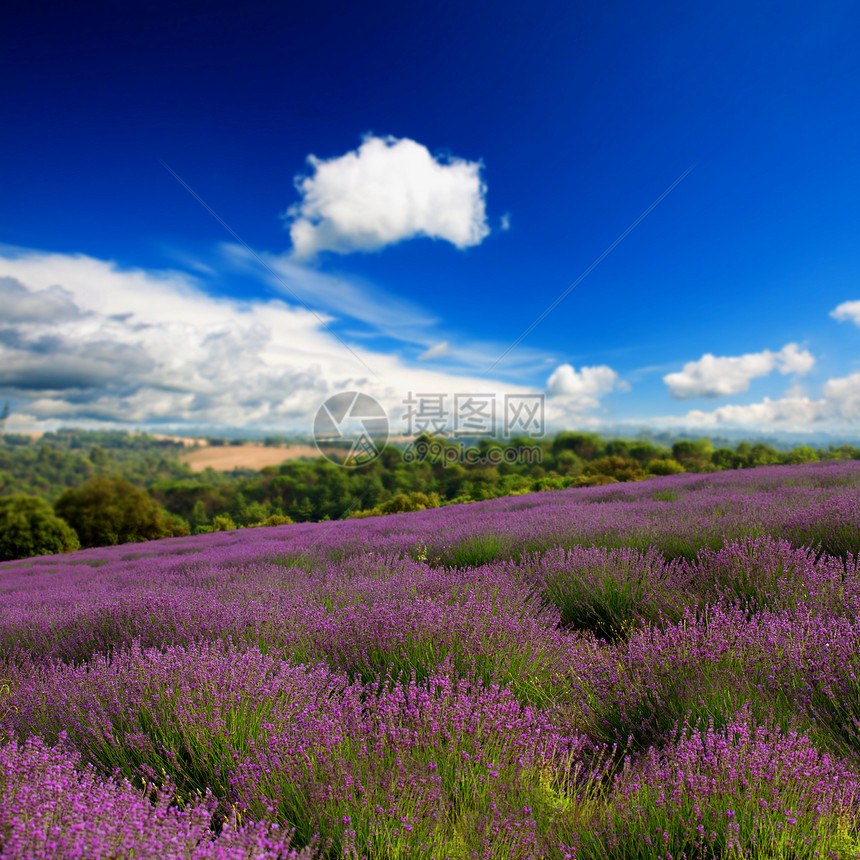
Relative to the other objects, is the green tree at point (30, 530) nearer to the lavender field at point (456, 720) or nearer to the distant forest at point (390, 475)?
the distant forest at point (390, 475)

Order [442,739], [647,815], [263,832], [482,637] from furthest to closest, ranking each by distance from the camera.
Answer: [482,637] → [442,739] → [647,815] → [263,832]

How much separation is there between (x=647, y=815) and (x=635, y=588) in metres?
1.82

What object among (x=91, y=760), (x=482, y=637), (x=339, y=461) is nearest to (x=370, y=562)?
(x=482, y=637)

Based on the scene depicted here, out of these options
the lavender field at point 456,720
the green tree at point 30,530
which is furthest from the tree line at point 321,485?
the lavender field at point 456,720

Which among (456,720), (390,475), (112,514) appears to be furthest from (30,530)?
(456,720)

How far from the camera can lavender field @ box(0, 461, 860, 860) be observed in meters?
1.10

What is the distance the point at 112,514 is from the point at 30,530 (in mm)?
3722

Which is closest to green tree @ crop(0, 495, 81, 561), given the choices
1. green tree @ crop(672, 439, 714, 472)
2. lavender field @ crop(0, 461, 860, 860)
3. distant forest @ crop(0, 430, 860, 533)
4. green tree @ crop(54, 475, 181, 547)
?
green tree @ crop(54, 475, 181, 547)

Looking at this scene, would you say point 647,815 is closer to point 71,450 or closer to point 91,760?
point 91,760

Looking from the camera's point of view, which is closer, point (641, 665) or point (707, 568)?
point (641, 665)

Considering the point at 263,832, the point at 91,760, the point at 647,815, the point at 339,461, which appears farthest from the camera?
the point at 339,461

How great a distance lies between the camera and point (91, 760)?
1596 millimetres

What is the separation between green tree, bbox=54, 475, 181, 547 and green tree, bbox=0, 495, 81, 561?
136cm

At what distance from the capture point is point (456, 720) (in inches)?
56.2
